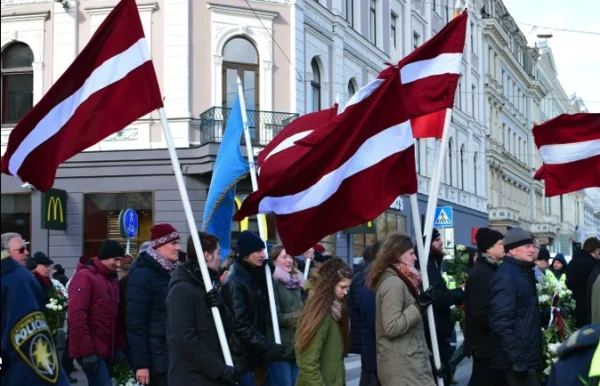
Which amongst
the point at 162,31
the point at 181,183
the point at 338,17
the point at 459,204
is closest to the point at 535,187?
the point at 459,204

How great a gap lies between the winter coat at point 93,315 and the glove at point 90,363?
0.04 metres

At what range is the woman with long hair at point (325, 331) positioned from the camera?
7.35m

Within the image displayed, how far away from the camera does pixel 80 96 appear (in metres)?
6.50

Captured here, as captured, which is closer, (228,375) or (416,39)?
(228,375)

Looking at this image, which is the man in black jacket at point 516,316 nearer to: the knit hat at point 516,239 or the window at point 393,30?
the knit hat at point 516,239

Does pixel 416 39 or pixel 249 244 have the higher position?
pixel 416 39

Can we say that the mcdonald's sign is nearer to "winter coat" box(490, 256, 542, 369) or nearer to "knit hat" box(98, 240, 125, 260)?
"knit hat" box(98, 240, 125, 260)

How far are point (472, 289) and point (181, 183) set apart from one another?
10.2 feet

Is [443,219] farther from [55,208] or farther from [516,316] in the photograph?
[516,316]

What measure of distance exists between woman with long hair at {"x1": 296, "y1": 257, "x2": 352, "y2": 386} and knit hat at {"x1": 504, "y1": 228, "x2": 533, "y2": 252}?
1.50 m

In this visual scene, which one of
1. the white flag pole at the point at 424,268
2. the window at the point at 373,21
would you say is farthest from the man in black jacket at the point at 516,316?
the window at the point at 373,21

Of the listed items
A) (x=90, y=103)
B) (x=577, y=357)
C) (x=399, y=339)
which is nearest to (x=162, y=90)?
(x=90, y=103)

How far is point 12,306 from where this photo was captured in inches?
185

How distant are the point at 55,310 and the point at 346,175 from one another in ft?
14.8
